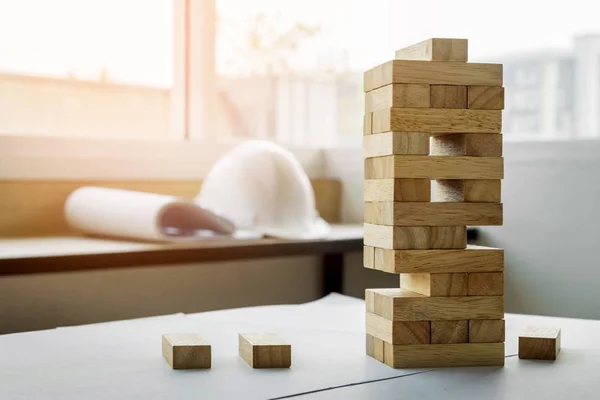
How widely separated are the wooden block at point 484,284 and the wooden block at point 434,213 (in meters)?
0.07

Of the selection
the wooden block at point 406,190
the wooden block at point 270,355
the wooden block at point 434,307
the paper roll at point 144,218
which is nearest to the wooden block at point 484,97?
the wooden block at point 406,190

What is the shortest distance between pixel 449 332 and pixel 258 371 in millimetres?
246

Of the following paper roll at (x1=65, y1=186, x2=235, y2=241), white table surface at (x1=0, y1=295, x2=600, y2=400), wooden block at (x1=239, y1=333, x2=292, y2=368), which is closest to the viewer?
white table surface at (x1=0, y1=295, x2=600, y2=400)

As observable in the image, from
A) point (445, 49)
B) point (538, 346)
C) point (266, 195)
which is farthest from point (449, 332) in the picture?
point (266, 195)

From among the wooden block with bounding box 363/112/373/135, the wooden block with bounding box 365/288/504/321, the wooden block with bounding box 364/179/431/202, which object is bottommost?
the wooden block with bounding box 365/288/504/321

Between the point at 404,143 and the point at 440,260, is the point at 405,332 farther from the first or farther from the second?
the point at 404,143

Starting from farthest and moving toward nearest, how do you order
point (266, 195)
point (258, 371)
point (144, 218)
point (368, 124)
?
point (266, 195)
point (144, 218)
point (368, 124)
point (258, 371)

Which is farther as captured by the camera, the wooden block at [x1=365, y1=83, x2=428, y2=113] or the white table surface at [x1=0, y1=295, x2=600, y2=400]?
the wooden block at [x1=365, y1=83, x2=428, y2=113]

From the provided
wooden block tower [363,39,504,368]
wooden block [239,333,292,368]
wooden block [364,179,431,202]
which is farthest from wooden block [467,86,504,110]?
wooden block [239,333,292,368]

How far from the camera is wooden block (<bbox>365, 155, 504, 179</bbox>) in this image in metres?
1.01

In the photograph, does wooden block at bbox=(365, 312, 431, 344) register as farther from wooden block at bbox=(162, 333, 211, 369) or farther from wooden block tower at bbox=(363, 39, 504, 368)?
wooden block at bbox=(162, 333, 211, 369)

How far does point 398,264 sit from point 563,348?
32cm

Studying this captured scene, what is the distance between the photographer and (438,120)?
1.04 metres

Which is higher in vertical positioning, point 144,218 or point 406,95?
point 406,95
